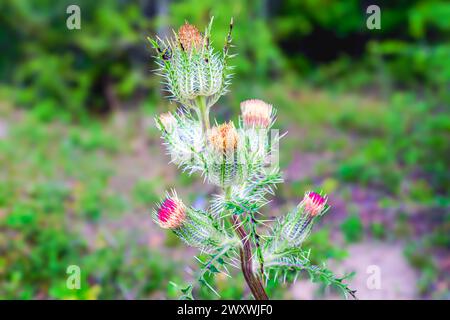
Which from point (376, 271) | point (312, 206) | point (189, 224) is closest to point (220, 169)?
point (189, 224)

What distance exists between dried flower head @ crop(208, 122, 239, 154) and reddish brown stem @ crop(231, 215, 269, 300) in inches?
14.8

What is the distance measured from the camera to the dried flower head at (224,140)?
2.21 meters

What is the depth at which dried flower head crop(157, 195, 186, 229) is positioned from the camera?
2297mm

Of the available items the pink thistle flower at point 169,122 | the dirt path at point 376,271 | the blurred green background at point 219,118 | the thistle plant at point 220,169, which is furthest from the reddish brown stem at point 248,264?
the dirt path at point 376,271

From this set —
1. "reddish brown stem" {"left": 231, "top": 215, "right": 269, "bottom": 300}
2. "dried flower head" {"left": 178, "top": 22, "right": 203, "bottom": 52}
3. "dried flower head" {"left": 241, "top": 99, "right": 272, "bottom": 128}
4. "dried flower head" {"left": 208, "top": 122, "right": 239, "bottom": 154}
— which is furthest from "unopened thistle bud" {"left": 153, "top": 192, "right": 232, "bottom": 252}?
"dried flower head" {"left": 178, "top": 22, "right": 203, "bottom": 52}

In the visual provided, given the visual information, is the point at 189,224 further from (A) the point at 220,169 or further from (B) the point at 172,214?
(A) the point at 220,169

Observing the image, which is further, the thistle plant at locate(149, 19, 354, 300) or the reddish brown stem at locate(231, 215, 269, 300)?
the reddish brown stem at locate(231, 215, 269, 300)

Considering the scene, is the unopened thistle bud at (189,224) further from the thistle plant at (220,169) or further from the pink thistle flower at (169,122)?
the pink thistle flower at (169,122)

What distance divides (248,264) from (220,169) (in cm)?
51

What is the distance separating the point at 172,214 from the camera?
231cm

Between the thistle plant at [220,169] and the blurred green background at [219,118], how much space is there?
91cm

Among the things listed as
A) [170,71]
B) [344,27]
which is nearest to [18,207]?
[170,71]

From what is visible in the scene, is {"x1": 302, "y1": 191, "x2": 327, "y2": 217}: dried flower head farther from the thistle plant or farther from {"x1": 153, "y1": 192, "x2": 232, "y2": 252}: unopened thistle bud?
{"x1": 153, "y1": 192, "x2": 232, "y2": 252}: unopened thistle bud
